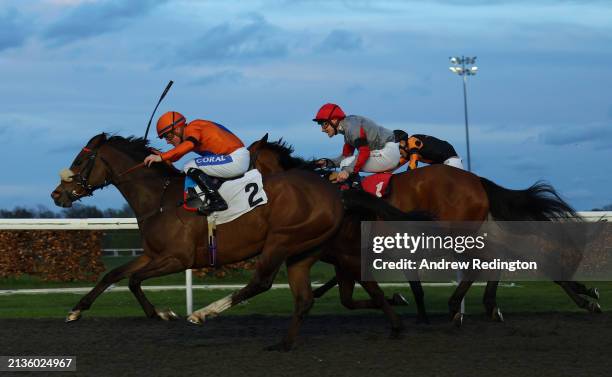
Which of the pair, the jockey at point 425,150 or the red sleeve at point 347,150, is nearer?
the red sleeve at point 347,150

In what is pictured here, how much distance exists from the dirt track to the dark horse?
1.01 feet

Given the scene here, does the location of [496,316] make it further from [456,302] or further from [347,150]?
[347,150]

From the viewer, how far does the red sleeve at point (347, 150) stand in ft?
23.6

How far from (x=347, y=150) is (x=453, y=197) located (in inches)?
38.9

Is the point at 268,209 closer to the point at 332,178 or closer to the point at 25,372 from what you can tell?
the point at 332,178

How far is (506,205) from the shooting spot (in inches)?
306

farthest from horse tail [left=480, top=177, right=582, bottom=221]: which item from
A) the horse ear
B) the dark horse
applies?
the horse ear

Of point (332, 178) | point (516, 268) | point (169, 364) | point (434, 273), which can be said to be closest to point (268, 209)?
point (332, 178)

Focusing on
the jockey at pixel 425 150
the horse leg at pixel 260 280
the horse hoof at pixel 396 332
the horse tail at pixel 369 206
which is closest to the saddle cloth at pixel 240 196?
the horse leg at pixel 260 280

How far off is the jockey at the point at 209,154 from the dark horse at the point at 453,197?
2.51 ft

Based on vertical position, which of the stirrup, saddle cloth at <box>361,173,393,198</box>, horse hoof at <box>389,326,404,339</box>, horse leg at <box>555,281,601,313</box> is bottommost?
horse leg at <box>555,281,601,313</box>

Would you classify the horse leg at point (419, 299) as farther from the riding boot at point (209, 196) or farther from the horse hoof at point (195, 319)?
the horse hoof at point (195, 319)

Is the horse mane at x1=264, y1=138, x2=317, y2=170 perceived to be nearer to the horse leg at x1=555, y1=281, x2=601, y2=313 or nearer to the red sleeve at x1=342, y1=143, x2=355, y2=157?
the red sleeve at x1=342, y1=143, x2=355, y2=157

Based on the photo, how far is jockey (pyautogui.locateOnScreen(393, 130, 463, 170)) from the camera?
801 centimetres
